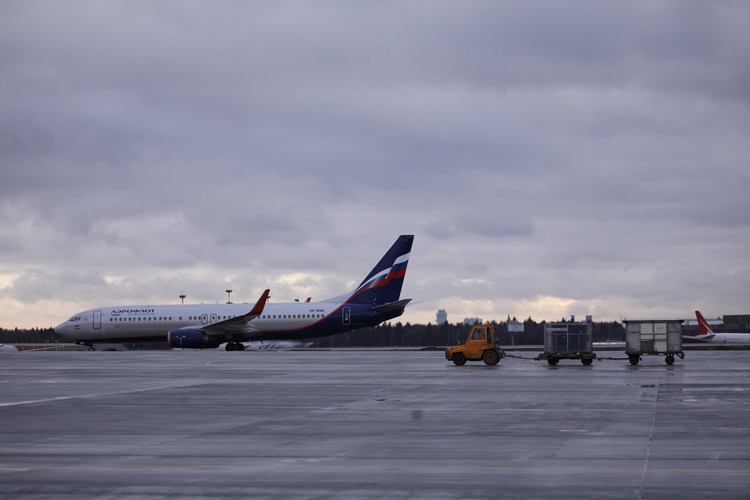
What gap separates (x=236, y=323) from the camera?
239 feet

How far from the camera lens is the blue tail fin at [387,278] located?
238 feet

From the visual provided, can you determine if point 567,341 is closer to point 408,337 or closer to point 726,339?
point 726,339

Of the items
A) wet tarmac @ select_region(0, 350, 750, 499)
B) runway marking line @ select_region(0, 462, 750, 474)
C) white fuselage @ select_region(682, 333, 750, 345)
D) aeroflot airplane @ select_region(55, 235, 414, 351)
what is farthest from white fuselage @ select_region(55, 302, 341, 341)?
runway marking line @ select_region(0, 462, 750, 474)

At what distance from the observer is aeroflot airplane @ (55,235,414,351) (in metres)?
71.8

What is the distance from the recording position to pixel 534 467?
1253 centimetres

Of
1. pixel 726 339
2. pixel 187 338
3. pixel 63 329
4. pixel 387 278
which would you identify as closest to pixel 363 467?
pixel 387 278

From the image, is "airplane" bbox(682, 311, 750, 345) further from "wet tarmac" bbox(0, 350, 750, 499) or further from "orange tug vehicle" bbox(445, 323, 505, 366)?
"wet tarmac" bbox(0, 350, 750, 499)

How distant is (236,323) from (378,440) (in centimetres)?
5863

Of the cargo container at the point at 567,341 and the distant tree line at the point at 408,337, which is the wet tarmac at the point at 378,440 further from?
the distant tree line at the point at 408,337

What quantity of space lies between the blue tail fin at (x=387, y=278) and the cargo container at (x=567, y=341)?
26.6 metres

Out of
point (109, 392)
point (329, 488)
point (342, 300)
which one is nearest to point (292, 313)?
point (342, 300)

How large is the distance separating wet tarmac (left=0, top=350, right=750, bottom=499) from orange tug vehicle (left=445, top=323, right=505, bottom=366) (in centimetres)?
1420

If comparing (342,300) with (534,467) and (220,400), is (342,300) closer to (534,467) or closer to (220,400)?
(220,400)

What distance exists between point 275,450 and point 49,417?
8.57 metres
